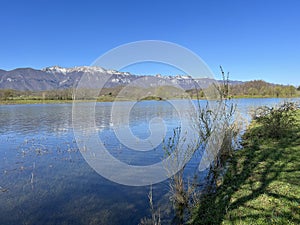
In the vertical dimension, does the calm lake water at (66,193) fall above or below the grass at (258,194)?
below

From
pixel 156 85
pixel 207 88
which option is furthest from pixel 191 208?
pixel 156 85

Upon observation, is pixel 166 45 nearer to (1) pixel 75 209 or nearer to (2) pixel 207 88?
(2) pixel 207 88

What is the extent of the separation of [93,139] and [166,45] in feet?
35.9

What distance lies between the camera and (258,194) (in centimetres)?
527

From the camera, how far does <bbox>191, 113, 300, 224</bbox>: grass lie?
4340 mm

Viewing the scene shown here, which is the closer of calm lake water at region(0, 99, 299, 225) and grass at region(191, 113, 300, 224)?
grass at region(191, 113, 300, 224)

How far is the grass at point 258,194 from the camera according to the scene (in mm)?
4340

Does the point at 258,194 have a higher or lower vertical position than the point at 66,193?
higher

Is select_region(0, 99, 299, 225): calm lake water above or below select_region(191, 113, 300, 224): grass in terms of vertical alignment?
below

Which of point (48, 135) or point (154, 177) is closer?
point (154, 177)

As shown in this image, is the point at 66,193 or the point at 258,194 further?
the point at 66,193

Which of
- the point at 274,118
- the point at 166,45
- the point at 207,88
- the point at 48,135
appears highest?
the point at 166,45

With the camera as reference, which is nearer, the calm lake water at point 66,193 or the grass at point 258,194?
the grass at point 258,194

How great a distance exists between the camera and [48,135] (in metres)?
18.0
